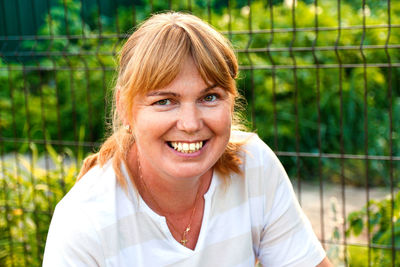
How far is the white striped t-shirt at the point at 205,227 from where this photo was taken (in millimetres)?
1688

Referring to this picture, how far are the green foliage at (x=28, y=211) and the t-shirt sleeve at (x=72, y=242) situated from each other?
178 centimetres

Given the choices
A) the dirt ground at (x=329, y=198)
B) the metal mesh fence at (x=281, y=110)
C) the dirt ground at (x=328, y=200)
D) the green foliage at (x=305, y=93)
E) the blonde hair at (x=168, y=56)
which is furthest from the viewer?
the green foliage at (x=305, y=93)

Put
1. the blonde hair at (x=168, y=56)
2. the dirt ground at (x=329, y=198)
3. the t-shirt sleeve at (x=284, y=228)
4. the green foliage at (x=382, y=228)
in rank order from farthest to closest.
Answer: the dirt ground at (x=329, y=198)
the green foliage at (x=382, y=228)
the t-shirt sleeve at (x=284, y=228)
the blonde hair at (x=168, y=56)

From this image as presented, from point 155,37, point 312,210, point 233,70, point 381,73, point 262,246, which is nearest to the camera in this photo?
point 155,37

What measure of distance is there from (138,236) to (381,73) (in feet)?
11.7

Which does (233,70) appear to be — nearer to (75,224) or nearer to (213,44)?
(213,44)

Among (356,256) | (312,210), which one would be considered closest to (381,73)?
(312,210)

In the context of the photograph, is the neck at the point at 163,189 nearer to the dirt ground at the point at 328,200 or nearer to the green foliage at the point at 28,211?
the green foliage at the point at 28,211

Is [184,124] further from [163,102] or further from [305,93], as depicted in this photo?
[305,93]

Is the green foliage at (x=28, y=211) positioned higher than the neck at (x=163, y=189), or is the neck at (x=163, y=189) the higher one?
the neck at (x=163, y=189)

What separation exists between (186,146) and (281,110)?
132 inches

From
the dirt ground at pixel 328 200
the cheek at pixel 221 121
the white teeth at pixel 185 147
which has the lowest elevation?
the dirt ground at pixel 328 200

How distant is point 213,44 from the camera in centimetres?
169

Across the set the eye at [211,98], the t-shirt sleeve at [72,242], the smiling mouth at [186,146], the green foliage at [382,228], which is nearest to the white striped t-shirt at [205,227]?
the t-shirt sleeve at [72,242]
